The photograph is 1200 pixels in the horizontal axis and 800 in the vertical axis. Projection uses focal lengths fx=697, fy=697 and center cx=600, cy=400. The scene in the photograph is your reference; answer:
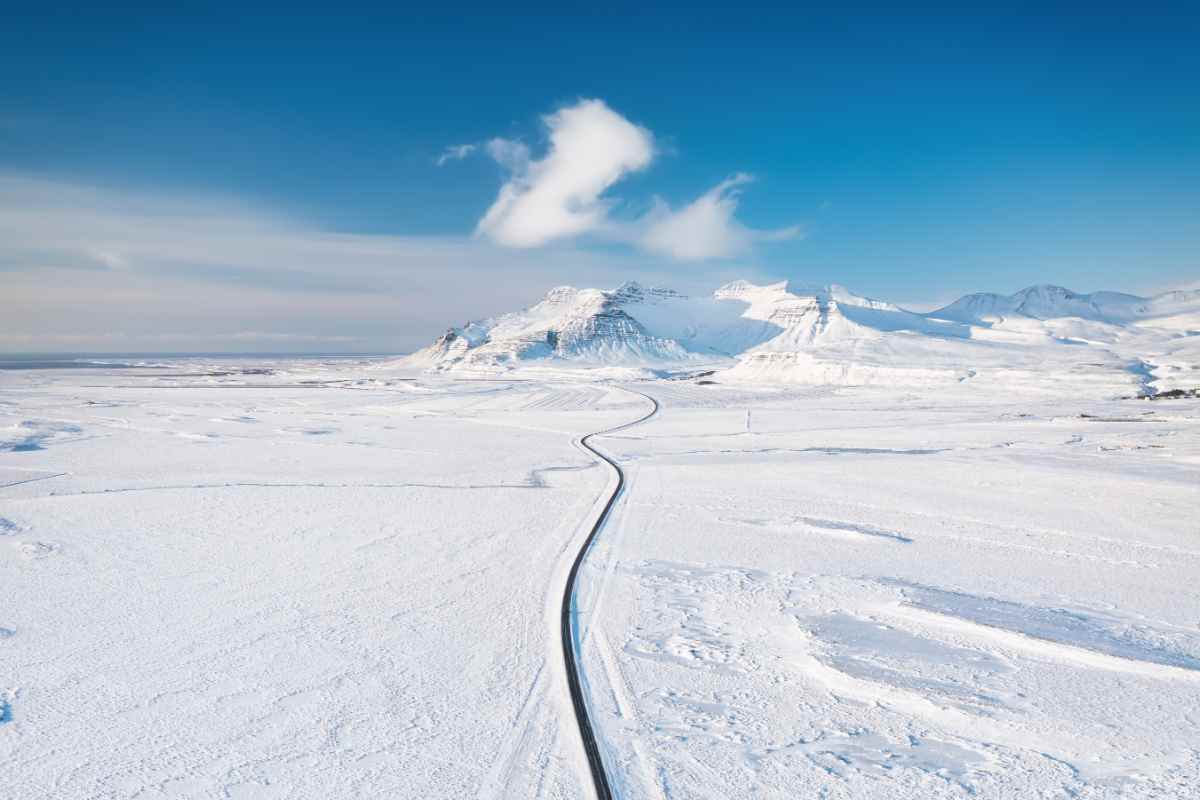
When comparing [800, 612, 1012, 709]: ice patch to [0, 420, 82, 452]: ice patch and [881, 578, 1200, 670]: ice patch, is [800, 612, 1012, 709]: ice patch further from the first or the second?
[0, 420, 82, 452]: ice patch

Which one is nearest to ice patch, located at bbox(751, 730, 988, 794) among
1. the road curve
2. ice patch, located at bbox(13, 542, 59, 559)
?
the road curve

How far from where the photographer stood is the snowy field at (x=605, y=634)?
538 cm

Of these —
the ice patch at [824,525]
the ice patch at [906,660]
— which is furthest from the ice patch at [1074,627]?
the ice patch at [824,525]

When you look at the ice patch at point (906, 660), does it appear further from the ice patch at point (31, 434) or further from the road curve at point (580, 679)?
the ice patch at point (31, 434)

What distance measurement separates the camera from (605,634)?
8000mm

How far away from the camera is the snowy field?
538cm

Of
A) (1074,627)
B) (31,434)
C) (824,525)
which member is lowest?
(31,434)

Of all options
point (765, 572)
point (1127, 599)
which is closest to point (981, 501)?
point (1127, 599)

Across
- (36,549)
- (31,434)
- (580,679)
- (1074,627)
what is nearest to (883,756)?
(580,679)

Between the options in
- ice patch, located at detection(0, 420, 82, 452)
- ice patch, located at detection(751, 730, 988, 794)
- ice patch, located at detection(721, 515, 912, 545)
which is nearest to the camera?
ice patch, located at detection(751, 730, 988, 794)

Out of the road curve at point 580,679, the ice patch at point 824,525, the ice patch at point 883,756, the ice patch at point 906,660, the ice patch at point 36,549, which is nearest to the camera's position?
the road curve at point 580,679

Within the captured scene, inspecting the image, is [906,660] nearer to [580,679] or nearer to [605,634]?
[605,634]

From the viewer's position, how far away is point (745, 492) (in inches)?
684

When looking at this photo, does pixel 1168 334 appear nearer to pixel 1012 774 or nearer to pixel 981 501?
pixel 981 501
